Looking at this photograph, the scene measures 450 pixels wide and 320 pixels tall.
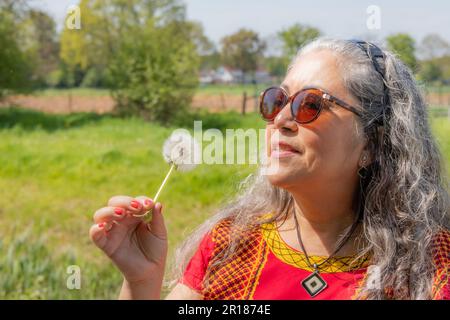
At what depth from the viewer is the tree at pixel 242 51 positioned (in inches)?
323

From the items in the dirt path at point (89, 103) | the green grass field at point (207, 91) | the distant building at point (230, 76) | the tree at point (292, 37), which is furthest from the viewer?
the dirt path at point (89, 103)

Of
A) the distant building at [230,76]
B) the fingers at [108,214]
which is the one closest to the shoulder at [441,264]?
the fingers at [108,214]

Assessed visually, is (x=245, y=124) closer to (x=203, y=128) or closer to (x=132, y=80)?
(x=203, y=128)

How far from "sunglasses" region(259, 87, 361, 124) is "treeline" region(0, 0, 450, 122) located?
280 inches

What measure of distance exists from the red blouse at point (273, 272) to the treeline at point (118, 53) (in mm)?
7198

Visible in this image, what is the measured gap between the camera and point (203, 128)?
9219 millimetres

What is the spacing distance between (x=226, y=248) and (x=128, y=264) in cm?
27

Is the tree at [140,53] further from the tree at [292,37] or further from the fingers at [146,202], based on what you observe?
the fingers at [146,202]

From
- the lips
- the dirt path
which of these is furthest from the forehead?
the dirt path

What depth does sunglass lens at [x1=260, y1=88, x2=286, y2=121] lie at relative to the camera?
1635mm

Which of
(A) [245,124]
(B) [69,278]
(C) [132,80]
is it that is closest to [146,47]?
(C) [132,80]

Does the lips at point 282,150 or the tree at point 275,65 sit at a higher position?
the tree at point 275,65

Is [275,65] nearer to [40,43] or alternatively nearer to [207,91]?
[207,91]

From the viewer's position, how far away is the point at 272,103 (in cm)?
165
